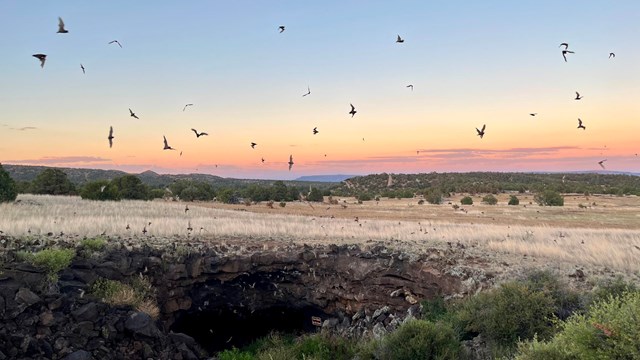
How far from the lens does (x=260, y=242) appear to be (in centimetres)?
1708

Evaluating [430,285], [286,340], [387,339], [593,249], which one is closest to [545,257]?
[593,249]

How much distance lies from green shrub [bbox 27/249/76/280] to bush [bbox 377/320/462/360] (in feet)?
25.8

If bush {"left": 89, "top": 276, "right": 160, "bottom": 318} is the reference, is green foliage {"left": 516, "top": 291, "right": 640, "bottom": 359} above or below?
above

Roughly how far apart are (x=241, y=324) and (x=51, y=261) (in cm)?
708

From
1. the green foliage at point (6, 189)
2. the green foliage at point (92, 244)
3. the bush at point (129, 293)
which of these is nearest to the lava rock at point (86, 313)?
the bush at point (129, 293)

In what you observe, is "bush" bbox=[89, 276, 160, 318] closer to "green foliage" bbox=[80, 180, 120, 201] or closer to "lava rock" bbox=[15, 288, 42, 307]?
"lava rock" bbox=[15, 288, 42, 307]

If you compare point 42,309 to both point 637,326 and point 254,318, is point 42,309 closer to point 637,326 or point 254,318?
point 254,318

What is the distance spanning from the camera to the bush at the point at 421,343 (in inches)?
379

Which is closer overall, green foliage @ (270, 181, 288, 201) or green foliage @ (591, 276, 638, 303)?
green foliage @ (591, 276, 638, 303)

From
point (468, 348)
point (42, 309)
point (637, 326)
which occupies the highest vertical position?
point (637, 326)

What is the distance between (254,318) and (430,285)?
6.32 m

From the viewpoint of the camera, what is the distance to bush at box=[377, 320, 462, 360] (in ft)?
31.6

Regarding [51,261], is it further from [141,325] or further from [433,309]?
[433,309]

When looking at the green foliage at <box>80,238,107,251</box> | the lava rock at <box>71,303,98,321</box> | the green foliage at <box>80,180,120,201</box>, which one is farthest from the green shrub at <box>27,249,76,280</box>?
the green foliage at <box>80,180,120,201</box>
